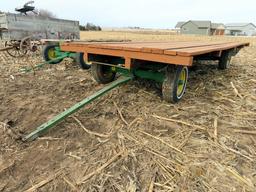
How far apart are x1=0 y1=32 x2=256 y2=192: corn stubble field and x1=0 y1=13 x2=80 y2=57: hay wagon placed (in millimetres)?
4189

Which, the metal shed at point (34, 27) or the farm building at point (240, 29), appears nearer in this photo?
the metal shed at point (34, 27)

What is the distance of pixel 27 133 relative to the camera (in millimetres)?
3049

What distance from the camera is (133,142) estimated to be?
2754mm

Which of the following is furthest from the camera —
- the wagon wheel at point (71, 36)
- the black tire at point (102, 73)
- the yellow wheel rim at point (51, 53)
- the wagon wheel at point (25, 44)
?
the wagon wheel at point (71, 36)

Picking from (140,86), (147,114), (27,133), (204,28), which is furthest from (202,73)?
(204,28)

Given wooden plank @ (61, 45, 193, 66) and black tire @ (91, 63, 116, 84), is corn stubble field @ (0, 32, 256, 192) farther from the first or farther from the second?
wooden plank @ (61, 45, 193, 66)

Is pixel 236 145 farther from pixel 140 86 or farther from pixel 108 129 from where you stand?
pixel 140 86

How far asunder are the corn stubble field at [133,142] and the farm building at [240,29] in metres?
78.7

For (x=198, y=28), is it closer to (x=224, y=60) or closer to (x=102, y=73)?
(x=224, y=60)

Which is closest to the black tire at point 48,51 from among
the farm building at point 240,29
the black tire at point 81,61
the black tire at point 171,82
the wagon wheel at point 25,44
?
the wagon wheel at point 25,44

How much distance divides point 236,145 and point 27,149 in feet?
8.18

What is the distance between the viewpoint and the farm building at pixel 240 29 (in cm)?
7411

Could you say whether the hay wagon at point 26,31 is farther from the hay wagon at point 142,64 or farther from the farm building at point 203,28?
the farm building at point 203,28

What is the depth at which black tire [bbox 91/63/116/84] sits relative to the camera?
4.68 meters
